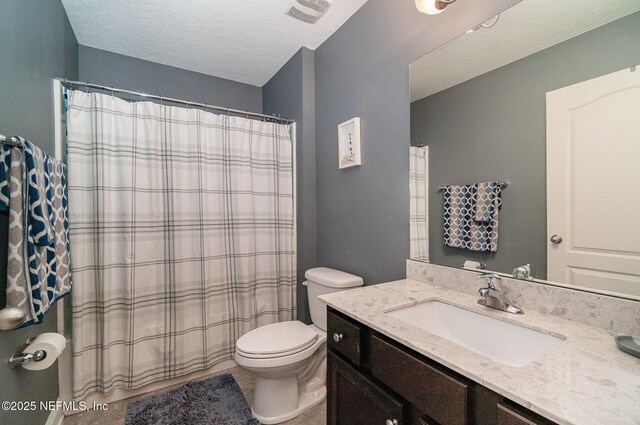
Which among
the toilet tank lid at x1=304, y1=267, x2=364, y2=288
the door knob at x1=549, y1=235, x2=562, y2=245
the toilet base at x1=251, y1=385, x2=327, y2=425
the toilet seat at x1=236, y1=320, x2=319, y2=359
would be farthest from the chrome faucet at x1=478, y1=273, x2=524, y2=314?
the toilet base at x1=251, y1=385, x2=327, y2=425

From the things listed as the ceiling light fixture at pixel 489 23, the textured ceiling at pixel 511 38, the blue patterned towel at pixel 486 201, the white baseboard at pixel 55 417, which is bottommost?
the white baseboard at pixel 55 417

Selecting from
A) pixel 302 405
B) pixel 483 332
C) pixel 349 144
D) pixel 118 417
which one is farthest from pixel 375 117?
pixel 118 417

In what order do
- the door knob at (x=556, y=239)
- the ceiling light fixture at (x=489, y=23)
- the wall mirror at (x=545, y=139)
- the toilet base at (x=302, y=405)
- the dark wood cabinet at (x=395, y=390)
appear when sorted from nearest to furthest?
the dark wood cabinet at (x=395, y=390) < the wall mirror at (x=545, y=139) < the door knob at (x=556, y=239) < the ceiling light fixture at (x=489, y=23) < the toilet base at (x=302, y=405)

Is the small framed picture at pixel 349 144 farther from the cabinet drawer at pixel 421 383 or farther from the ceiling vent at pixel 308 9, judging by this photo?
the cabinet drawer at pixel 421 383

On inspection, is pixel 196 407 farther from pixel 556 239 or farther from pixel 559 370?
pixel 556 239

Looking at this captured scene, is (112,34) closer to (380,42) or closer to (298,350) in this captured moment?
(380,42)

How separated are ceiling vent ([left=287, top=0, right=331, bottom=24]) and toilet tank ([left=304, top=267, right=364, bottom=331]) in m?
1.66

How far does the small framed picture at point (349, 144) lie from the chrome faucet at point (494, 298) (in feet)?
3.20

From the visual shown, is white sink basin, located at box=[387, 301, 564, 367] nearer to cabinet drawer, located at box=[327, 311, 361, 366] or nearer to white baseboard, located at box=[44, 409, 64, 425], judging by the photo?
cabinet drawer, located at box=[327, 311, 361, 366]

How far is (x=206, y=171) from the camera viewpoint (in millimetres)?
1930

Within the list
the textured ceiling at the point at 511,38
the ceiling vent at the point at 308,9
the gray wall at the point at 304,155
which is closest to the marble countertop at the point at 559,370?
the textured ceiling at the point at 511,38

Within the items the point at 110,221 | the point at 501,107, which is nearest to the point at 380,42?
the point at 501,107

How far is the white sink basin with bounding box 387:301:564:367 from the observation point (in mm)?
796

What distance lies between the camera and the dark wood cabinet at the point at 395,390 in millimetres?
569
